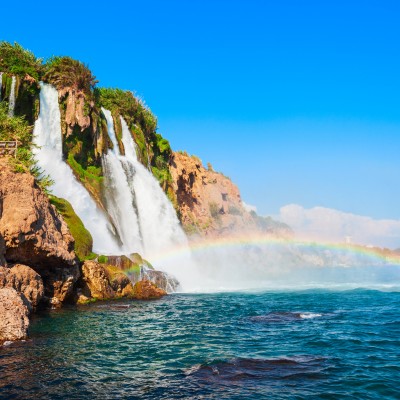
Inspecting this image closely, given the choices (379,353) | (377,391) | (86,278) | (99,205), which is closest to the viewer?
(377,391)

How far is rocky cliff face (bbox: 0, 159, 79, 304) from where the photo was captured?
2011cm

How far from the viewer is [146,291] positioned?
27.6 m

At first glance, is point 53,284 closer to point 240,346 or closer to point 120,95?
point 240,346

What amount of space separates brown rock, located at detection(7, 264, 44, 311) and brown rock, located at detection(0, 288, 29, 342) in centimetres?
389

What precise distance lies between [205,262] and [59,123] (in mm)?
29161

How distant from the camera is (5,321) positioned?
47.5ft

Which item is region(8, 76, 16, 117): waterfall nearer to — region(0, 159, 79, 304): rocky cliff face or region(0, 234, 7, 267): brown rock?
region(0, 159, 79, 304): rocky cliff face

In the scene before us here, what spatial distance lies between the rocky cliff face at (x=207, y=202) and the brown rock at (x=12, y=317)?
47.9m

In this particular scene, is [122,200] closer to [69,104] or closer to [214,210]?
[69,104]

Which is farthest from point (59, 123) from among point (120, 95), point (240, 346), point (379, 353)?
point (379, 353)

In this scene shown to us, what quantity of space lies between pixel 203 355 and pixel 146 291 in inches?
584

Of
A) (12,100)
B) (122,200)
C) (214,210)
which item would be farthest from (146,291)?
(214,210)

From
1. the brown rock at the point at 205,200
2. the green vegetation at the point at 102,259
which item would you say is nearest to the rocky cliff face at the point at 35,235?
the green vegetation at the point at 102,259

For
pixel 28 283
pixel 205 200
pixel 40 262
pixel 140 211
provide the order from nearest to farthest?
1. pixel 28 283
2. pixel 40 262
3. pixel 140 211
4. pixel 205 200
